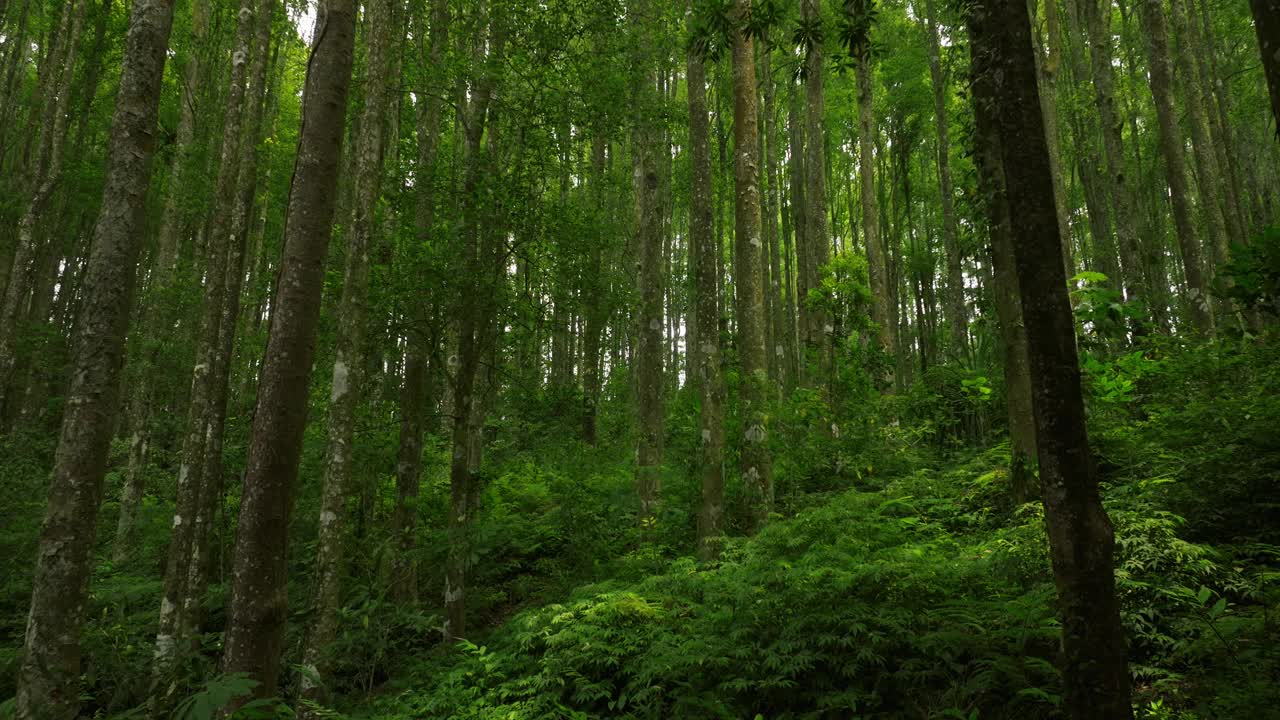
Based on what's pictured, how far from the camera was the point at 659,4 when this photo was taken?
1145 centimetres

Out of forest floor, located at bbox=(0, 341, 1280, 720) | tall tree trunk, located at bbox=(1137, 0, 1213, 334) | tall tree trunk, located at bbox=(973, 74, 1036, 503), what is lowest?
forest floor, located at bbox=(0, 341, 1280, 720)

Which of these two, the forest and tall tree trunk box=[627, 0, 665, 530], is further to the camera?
tall tree trunk box=[627, 0, 665, 530]

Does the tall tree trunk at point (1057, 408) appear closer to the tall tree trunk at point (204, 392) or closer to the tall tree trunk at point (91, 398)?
the tall tree trunk at point (91, 398)

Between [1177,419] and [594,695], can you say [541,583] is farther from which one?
[1177,419]

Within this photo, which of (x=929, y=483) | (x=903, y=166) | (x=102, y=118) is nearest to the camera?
(x=929, y=483)

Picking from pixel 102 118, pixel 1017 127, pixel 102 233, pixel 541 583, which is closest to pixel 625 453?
pixel 541 583

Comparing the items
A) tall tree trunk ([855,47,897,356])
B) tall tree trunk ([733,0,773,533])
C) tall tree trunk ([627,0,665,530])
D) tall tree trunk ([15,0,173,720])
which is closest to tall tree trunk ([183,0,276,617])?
tall tree trunk ([15,0,173,720])

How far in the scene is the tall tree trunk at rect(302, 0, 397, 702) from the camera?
7.05 m

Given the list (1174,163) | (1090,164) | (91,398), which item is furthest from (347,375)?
(1090,164)

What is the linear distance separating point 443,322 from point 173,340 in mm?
9231

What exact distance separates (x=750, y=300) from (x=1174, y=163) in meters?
7.91

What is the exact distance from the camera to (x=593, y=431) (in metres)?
16.1

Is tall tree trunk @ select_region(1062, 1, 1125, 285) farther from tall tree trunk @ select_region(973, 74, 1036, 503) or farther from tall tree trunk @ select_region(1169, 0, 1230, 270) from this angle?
tall tree trunk @ select_region(973, 74, 1036, 503)

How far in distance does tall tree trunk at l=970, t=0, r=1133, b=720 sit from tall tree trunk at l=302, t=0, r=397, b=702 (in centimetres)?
638
